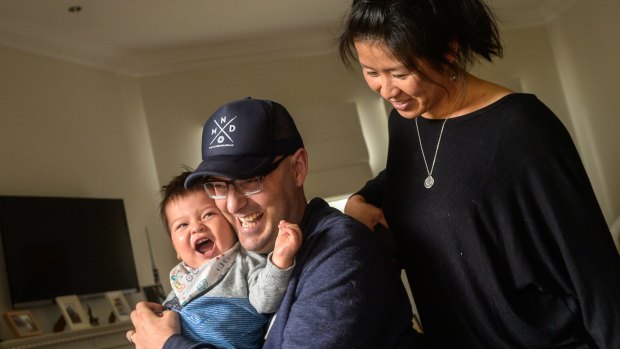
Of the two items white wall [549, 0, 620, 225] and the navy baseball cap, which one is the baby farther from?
white wall [549, 0, 620, 225]

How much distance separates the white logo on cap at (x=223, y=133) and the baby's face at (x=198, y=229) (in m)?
0.38

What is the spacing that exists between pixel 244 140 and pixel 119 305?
4670 millimetres

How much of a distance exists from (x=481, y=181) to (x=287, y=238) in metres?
0.41

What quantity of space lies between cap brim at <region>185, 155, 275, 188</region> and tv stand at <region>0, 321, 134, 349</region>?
349cm

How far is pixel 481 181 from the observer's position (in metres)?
1.66

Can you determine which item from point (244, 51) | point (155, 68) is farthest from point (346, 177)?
point (155, 68)

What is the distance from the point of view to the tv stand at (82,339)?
4.89 m

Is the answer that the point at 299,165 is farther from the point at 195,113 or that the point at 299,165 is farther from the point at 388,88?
the point at 195,113

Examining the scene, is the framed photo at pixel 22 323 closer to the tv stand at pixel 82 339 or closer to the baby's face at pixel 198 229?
the tv stand at pixel 82 339

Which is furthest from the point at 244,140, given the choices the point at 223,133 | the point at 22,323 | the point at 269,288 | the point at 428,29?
the point at 22,323

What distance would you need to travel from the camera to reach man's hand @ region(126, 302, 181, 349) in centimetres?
174

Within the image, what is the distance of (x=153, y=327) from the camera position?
1784 millimetres

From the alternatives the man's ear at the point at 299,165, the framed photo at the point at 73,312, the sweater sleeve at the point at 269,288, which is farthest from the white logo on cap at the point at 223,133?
the framed photo at the point at 73,312

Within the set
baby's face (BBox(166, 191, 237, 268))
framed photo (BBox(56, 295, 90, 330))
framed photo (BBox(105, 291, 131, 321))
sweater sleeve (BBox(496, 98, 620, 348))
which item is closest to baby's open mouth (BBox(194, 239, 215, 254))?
baby's face (BBox(166, 191, 237, 268))
